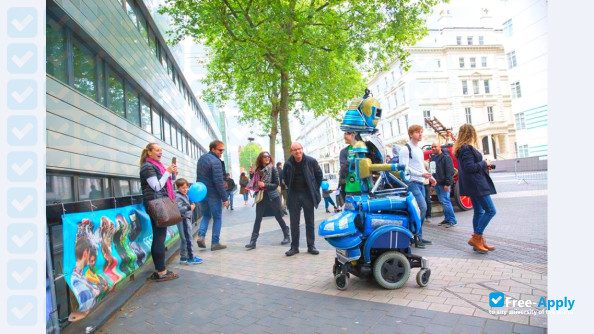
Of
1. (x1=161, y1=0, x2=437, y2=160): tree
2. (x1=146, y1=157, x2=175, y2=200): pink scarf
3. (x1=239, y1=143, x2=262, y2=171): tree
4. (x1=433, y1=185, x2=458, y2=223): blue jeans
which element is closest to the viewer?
(x1=146, y1=157, x2=175, y2=200): pink scarf

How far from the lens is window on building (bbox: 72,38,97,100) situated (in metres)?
6.74

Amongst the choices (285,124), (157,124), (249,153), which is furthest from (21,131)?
(249,153)

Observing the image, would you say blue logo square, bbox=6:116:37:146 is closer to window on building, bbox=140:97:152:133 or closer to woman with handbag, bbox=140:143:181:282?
woman with handbag, bbox=140:143:181:282

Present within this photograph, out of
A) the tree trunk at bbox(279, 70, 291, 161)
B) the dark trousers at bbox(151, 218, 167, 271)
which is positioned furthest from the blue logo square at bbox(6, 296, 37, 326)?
the tree trunk at bbox(279, 70, 291, 161)

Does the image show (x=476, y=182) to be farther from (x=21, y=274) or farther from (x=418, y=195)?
(x=21, y=274)

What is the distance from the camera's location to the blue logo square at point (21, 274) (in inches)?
68.3

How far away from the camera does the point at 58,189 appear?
551 cm

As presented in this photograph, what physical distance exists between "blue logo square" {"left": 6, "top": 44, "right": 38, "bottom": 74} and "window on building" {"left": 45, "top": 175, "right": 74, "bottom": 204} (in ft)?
13.0

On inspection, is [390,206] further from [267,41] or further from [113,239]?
[267,41]

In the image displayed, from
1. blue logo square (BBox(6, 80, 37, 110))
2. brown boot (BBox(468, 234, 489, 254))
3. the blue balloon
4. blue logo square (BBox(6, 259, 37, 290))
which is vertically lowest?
brown boot (BBox(468, 234, 489, 254))

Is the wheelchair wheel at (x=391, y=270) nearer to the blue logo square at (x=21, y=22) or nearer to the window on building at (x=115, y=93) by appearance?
the blue logo square at (x=21, y=22)

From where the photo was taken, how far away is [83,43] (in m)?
7.28

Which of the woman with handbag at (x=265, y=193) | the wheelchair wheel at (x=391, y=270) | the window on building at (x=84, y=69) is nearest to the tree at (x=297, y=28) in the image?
the window on building at (x=84, y=69)

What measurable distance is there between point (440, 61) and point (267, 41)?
4702cm
